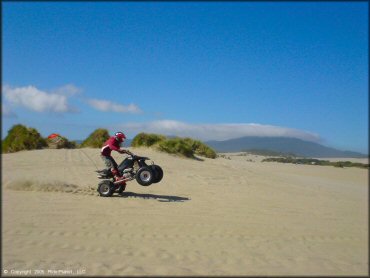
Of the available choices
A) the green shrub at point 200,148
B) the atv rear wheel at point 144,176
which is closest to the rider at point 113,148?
the atv rear wheel at point 144,176

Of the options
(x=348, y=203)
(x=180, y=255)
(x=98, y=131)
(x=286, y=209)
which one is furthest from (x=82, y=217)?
(x=98, y=131)

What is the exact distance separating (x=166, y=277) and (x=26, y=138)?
18.3 metres

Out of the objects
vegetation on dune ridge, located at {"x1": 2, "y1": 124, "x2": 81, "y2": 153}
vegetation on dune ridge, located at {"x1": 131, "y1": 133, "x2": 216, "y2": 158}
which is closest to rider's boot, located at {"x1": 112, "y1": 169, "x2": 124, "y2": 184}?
vegetation on dune ridge, located at {"x1": 2, "y1": 124, "x2": 81, "y2": 153}

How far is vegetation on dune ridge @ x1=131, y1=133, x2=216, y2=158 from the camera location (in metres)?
23.6

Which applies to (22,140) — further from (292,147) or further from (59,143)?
(292,147)

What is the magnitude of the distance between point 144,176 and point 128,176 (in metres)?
0.50

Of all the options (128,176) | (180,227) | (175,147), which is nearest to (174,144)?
(175,147)

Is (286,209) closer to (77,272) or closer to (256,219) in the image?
(256,219)

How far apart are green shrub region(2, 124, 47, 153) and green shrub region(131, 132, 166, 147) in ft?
19.1

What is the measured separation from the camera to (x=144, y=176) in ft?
42.3

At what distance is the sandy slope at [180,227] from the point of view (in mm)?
6363

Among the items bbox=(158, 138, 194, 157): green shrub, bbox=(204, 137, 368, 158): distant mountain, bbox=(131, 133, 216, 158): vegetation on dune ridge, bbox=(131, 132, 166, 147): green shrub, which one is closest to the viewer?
bbox=(158, 138, 194, 157): green shrub

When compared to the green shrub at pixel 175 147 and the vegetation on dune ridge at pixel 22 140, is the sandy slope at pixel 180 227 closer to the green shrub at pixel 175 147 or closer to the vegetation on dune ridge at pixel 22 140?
the vegetation on dune ridge at pixel 22 140

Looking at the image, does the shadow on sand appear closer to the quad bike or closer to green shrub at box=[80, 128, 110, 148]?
the quad bike
